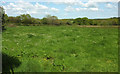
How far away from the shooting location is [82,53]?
8438 millimetres

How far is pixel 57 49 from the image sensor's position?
30.4 feet

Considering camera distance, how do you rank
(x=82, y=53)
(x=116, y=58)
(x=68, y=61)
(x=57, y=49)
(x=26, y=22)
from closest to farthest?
(x=68, y=61) < (x=116, y=58) < (x=82, y=53) < (x=57, y=49) < (x=26, y=22)

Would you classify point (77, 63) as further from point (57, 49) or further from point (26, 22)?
point (26, 22)

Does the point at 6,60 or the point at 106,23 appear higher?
the point at 106,23

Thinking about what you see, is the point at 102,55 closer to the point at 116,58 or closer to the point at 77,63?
the point at 116,58

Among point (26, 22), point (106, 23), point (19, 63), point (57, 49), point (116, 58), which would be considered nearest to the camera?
point (19, 63)

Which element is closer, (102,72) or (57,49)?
(102,72)

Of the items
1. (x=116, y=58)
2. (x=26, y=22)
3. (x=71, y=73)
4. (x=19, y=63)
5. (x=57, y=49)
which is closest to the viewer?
(x=71, y=73)

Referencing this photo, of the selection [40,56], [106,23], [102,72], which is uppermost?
[106,23]

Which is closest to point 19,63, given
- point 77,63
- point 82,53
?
point 77,63

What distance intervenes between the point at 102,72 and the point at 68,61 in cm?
222

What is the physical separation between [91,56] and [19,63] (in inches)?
202

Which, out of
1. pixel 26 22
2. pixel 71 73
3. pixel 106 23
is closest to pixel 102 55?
pixel 71 73

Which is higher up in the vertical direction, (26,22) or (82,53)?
(26,22)
